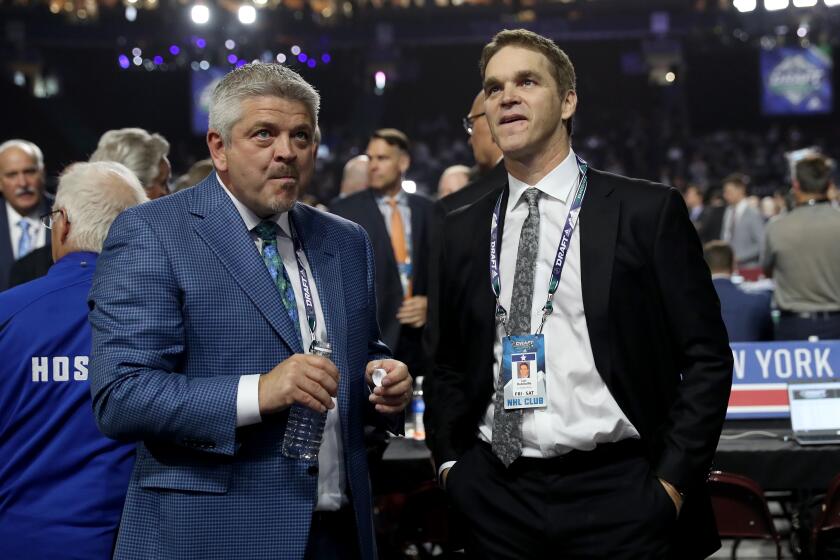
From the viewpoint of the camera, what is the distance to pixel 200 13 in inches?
955

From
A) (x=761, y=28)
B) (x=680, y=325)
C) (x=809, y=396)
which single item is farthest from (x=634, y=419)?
(x=761, y=28)

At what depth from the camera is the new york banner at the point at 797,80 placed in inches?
902

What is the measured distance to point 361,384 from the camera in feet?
7.07

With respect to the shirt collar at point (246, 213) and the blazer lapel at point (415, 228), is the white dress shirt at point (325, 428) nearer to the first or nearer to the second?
the shirt collar at point (246, 213)

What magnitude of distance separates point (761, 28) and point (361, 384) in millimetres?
25040

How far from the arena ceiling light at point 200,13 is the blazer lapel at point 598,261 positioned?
926 inches

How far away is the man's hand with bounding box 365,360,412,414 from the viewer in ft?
6.67

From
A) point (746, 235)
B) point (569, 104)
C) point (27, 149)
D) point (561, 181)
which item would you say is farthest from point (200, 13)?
point (561, 181)

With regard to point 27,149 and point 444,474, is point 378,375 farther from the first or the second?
point 27,149

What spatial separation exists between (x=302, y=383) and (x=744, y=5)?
25649 mm

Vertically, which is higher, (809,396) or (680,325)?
(680,325)

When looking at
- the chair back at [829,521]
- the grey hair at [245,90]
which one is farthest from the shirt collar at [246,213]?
the chair back at [829,521]

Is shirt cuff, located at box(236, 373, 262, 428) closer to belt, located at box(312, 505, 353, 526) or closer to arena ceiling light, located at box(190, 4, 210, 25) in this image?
belt, located at box(312, 505, 353, 526)

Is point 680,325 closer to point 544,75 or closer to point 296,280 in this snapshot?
point 544,75
